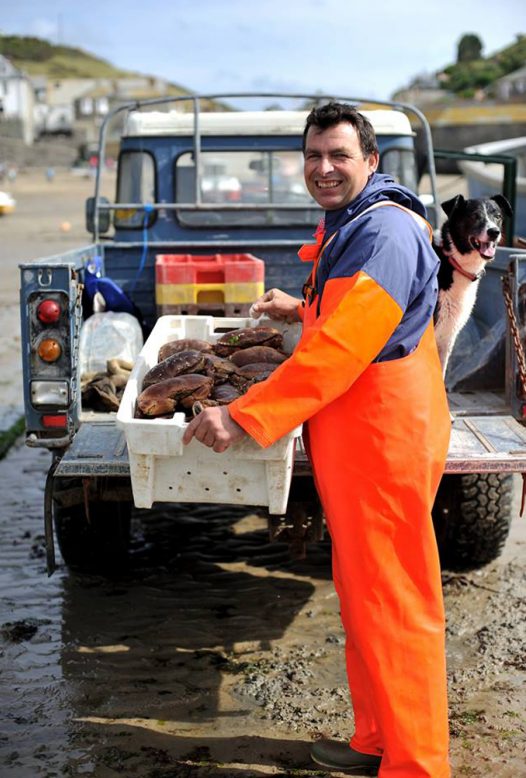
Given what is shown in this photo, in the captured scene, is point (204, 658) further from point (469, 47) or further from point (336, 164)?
point (469, 47)

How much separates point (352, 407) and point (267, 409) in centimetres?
25

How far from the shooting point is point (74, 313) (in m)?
3.93

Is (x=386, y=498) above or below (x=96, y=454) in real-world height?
above

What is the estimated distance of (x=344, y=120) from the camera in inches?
108

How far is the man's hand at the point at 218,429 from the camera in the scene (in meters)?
2.71

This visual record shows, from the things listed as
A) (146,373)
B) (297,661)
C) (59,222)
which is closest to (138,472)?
(146,373)

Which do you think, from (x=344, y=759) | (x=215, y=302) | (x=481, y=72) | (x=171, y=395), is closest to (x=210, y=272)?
(x=215, y=302)

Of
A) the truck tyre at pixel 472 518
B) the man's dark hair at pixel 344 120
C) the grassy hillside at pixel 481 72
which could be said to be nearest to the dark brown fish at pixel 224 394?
the man's dark hair at pixel 344 120

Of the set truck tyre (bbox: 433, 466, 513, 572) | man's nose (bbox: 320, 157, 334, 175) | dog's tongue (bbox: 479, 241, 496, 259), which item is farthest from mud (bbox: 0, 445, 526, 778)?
man's nose (bbox: 320, 157, 334, 175)

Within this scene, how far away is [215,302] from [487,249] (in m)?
1.52

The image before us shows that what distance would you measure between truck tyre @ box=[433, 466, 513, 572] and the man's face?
1.89 meters

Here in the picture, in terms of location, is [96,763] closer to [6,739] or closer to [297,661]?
[6,739]

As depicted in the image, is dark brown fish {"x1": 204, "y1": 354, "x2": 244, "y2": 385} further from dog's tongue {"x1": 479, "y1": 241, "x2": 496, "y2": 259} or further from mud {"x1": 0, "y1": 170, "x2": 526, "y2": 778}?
dog's tongue {"x1": 479, "y1": 241, "x2": 496, "y2": 259}

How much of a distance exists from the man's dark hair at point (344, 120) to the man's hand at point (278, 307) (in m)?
1.03
